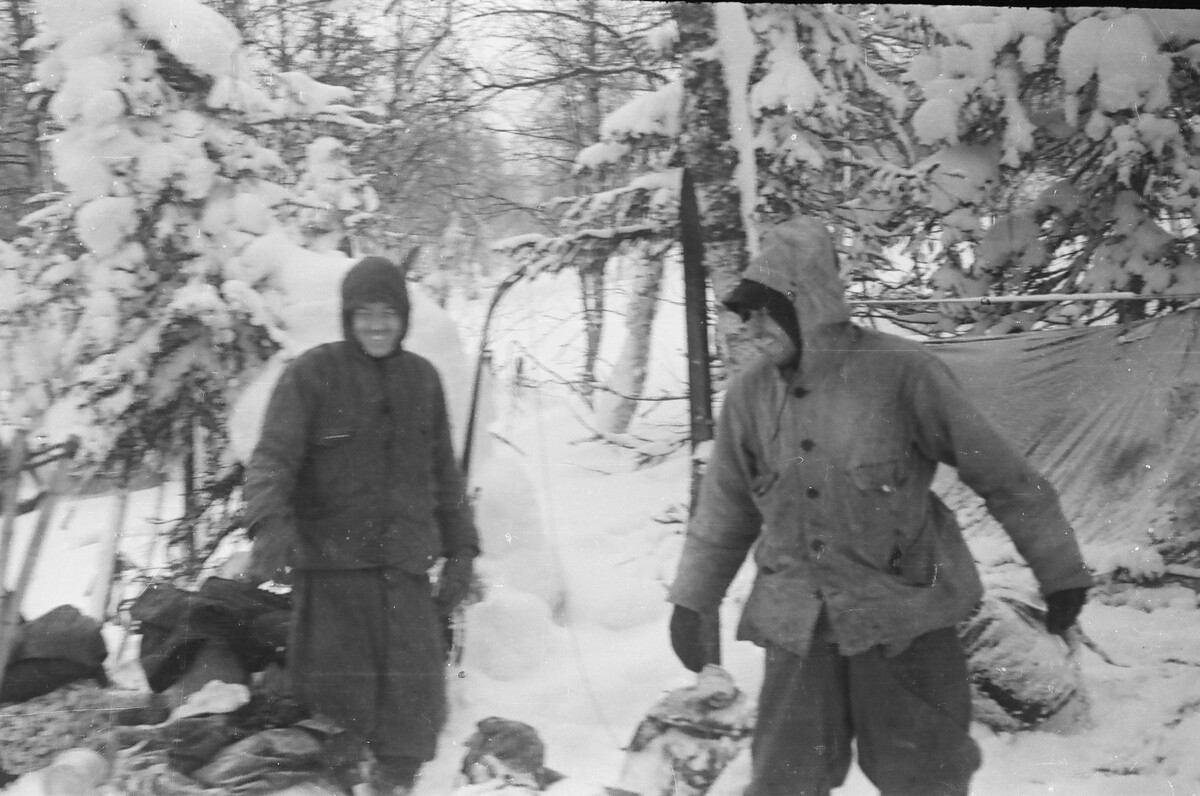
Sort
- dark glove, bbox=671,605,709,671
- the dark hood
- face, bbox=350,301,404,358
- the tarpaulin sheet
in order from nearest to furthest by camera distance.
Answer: the dark hood
dark glove, bbox=671,605,709,671
face, bbox=350,301,404,358
the tarpaulin sheet

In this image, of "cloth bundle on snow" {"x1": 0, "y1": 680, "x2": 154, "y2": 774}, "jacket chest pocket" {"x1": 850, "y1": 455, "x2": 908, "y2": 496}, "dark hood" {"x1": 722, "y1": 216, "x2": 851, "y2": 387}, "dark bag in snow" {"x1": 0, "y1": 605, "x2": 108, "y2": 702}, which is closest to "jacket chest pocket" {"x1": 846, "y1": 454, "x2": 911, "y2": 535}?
"jacket chest pocket" {"x1": 850, "y1": 455, "x2": 908, "y2": 496}

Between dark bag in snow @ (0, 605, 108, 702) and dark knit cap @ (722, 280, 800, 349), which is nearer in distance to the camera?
dark knit cap @ (722, 280, 800, 349)

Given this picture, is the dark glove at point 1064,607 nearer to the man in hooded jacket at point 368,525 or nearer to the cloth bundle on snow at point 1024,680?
the cloth bundle on snow at point 1024,680

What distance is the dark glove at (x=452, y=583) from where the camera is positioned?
3094 millimetres

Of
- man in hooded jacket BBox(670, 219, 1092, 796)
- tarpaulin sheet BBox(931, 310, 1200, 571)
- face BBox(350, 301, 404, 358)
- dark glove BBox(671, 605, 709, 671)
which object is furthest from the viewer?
tarpaulin sheet BBox(931, 310, 1200, 571)

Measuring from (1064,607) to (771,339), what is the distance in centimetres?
99

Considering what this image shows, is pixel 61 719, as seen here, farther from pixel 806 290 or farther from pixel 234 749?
pixel 806 290

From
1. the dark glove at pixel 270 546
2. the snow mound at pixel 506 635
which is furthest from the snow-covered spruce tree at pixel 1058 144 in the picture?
the dark glove at pixel 270 546

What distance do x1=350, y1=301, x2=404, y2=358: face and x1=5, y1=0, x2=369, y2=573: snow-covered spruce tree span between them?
0.91 ft

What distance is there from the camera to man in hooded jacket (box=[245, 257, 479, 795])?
2.97 metres

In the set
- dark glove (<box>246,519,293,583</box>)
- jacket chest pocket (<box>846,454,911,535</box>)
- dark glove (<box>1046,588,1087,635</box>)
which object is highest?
jacket chest pocket (<box>846,454,911,535</box>)

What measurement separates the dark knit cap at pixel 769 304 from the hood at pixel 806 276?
1 centimetres

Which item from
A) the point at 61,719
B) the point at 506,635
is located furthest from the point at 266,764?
the point at 506,635

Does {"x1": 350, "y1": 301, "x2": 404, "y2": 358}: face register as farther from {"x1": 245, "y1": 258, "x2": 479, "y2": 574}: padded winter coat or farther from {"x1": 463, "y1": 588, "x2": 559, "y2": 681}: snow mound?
{"x1": 463, "y1": 588, "x2": 559, "y2": 681}: snow mound
